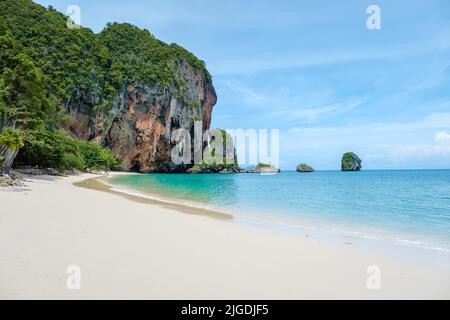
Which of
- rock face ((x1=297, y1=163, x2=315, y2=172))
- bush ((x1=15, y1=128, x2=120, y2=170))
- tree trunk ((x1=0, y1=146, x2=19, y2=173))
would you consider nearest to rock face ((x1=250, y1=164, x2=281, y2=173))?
rock face ((x1=297, y1=163, x2=315, y2=172))

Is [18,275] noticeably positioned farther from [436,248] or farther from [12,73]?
[12,73]

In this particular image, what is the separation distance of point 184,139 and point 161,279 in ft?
288

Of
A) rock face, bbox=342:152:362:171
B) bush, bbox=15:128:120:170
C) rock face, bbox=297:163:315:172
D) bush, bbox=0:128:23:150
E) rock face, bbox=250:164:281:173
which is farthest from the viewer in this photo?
rock face, bbox=297:163:315:172

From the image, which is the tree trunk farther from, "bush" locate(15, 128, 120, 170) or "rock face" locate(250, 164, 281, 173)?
"rock face" locate(250, 164, 281, 173)

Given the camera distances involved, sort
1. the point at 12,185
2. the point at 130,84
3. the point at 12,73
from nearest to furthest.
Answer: the point at 12,185 < the point at 12,73 < the point at 130,84

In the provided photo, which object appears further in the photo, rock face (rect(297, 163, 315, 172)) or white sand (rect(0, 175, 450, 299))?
rock face (rect(297, 163, 315, 172))

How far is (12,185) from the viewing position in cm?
1730

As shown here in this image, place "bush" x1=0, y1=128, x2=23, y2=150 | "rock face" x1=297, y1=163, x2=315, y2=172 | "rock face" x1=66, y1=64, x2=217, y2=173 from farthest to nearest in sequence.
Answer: "rock face" x1=297, y1=163, x2=315, y2=172
"rock face" x1=66, y1=64, x2=217, y2=173
"bush" x1=0, y1=128, x2=23, y2=150

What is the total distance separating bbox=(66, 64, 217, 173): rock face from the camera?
74500mm

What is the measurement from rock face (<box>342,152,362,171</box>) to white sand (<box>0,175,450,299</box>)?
156 meters

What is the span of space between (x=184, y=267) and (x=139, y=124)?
79696 mm

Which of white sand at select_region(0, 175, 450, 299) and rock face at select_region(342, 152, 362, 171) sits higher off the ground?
rock face at select_region(342, 152, 362, 171)

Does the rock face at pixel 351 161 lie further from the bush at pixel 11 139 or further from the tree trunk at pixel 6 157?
the bush at pixel 11 139
